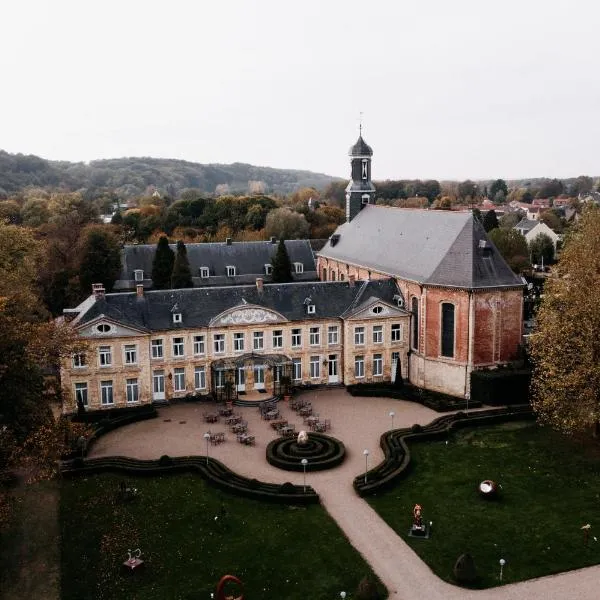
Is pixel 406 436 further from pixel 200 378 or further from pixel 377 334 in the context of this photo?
pixel 200 378

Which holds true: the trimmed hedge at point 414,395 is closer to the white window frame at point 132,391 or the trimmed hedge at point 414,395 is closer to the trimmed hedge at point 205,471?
the trimmed hedge at point 205,471

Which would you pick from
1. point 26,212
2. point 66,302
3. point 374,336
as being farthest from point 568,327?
point 26,212

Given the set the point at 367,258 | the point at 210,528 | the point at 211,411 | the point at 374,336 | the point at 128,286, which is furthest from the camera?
the point at 128,286

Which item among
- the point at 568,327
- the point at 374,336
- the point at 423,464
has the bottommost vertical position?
the point at 423,464

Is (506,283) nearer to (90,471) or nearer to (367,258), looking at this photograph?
(367,258)

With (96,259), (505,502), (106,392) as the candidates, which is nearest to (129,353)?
(106,392)

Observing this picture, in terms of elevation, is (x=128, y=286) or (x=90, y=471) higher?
(x=128, y=286)
